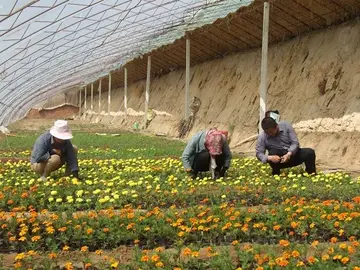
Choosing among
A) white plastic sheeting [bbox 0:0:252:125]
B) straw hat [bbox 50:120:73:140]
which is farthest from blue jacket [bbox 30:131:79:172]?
white plastic sheeting [bbox 0:0:252:125]

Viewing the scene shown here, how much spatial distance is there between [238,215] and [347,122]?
9.01 metres

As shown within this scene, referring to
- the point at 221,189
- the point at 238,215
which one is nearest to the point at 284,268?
the point at 238,215

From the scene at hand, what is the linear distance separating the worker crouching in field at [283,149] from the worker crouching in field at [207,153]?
676 millimetres

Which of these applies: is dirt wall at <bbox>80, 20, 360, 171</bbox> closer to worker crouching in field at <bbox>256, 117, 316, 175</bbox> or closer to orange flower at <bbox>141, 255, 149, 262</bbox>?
worker crouching in field at <bbox>256, 117, 316, 175</bbox>

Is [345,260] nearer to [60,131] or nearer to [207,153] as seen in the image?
[207,153]

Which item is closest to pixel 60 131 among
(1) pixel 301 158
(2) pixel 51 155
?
(2) pixel 51 155

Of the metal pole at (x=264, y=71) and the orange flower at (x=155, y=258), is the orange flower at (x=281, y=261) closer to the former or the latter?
the orange flower at (x=155, y=258)

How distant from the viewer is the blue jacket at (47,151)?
8.52 meters

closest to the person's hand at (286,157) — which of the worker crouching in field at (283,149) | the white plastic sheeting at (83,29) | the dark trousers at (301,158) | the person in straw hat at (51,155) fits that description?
the worker crouching in field at (283,149)

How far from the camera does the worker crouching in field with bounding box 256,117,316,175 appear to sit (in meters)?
8.66

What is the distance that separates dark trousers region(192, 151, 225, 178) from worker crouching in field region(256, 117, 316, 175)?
0.69 m

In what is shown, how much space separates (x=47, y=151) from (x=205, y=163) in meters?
2.82

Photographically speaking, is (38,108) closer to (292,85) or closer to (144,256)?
(292,85)

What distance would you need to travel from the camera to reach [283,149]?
29.0ft
